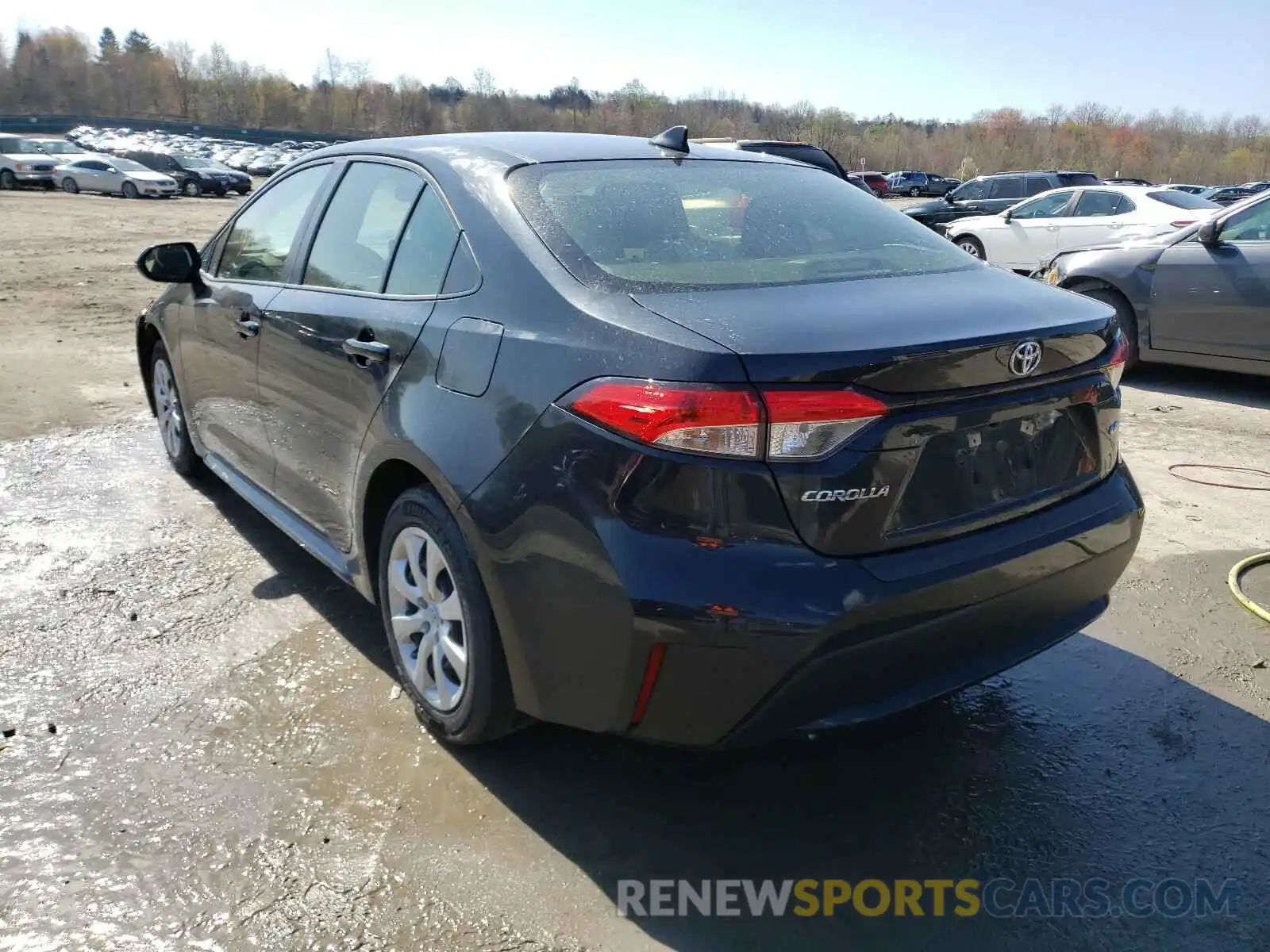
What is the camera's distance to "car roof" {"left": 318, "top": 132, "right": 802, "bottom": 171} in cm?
311

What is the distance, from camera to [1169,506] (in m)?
5.12

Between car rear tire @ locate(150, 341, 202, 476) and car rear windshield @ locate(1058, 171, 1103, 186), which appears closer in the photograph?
car rear tire @ locate(150, 341, 202, 476)

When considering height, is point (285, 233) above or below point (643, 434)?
above

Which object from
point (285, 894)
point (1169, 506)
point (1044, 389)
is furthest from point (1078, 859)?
point (1169, 506)

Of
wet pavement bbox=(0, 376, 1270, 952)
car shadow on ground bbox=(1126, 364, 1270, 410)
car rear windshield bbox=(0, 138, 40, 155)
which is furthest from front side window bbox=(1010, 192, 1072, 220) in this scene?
car rear windshield bbox=(0, 138, 40, 155)

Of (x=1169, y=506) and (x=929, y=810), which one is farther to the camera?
(x=1169, y=506)

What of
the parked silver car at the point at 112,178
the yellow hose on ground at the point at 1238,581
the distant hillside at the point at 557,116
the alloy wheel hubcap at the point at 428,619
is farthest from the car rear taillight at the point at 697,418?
the distant hillside at the point at 557,116

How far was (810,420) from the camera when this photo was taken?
213 centimetres

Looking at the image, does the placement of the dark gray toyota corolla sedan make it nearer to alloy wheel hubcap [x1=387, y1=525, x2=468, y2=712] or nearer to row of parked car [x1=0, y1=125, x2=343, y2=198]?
alloy wheel hubcap [x1=387, y1=525, x2=468, y2=712]

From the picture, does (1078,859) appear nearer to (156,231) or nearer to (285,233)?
(285,233)

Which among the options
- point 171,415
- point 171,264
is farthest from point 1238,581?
point 171,415

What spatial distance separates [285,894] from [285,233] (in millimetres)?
2530

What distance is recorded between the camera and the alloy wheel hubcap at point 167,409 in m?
5.14

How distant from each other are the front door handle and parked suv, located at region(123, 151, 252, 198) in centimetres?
3842
